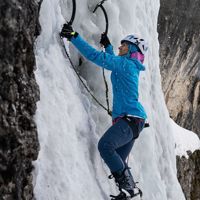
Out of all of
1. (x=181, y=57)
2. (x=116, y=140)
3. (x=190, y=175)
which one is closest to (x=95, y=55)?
(x=116, y=140)

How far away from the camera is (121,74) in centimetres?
502

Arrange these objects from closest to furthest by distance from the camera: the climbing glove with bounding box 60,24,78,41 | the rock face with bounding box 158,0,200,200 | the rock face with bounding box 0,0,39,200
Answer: the rock face with bounding box 0,0,39,200 < the climbing glove with bounding box 60,24,78,41 < the rock face with bounding box 158,0,200,200

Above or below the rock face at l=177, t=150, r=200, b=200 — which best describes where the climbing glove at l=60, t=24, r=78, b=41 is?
above

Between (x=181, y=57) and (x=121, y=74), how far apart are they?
459 inches

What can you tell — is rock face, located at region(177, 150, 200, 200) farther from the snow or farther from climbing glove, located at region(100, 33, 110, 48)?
climbing glove, located at region(100, 33, 110, 48)

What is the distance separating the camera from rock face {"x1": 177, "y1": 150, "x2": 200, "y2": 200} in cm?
→ 1168

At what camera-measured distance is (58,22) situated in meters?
5.03

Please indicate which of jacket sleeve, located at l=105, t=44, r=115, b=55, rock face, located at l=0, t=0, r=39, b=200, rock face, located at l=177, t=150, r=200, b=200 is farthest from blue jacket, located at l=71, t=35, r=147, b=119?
rock face, located at l=177, t=150, r=200, b=200

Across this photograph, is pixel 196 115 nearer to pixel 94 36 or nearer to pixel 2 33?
pixel 94 36

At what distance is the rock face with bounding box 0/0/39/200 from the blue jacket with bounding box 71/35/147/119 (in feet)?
4.22

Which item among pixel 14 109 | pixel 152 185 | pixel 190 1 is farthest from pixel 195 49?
pixel 14 109

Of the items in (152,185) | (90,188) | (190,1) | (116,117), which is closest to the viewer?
(90,188)

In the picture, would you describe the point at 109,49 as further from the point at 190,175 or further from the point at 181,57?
the point at 181,57

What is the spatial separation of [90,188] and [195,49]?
508 inches
